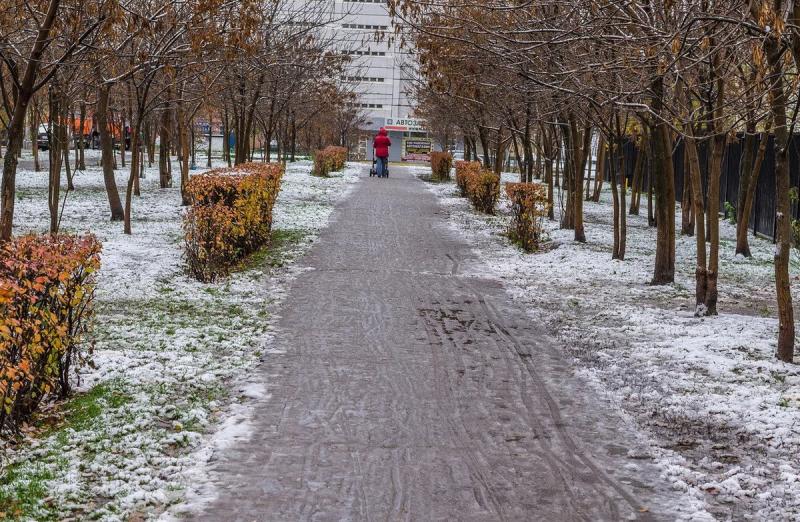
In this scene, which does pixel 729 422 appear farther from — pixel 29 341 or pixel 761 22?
pixel 29 341

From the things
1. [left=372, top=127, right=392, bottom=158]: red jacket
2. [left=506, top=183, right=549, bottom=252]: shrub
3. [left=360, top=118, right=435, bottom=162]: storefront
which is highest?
[left=360, top=118, right=435, bottom=162]: storefront

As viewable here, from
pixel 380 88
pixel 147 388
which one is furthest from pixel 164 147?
pixel 380 88

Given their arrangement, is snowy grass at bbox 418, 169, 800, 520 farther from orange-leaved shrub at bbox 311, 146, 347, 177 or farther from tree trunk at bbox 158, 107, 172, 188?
orange-leaved shrub at bbox 311, 146, 347, 177

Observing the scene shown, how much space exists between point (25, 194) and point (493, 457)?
19.7 metres

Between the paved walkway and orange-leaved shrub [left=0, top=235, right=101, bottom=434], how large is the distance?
4.11ft

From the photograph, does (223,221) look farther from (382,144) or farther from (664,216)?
(382,144)

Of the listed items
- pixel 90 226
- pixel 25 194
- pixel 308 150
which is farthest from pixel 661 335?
pixel 308 150

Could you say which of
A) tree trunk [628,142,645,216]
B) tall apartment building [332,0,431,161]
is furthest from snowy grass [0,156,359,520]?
tall apartment building [332,0,431,161]

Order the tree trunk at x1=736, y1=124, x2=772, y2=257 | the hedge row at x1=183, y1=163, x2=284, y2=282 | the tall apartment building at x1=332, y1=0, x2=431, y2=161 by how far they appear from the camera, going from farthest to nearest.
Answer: the tall apartment building at x1=332, y1=0, x2=431, y2=161
the tree trunk at x1=736, y1=124, x2=772, y2=257
the hedge row at x1=183, y1=163, x2=284, y2=282

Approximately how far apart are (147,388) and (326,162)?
3268 centimetres

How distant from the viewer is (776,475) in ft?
18.3

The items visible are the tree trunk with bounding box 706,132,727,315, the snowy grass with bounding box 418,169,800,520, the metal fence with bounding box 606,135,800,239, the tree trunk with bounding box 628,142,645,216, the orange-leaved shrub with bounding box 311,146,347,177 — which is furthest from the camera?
the orange-leaved shrub with bounding box 311,146,347,177

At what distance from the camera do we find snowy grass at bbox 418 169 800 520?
551 centimetres

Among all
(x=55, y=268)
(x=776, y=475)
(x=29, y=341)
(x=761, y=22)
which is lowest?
(x=776, y=475)
